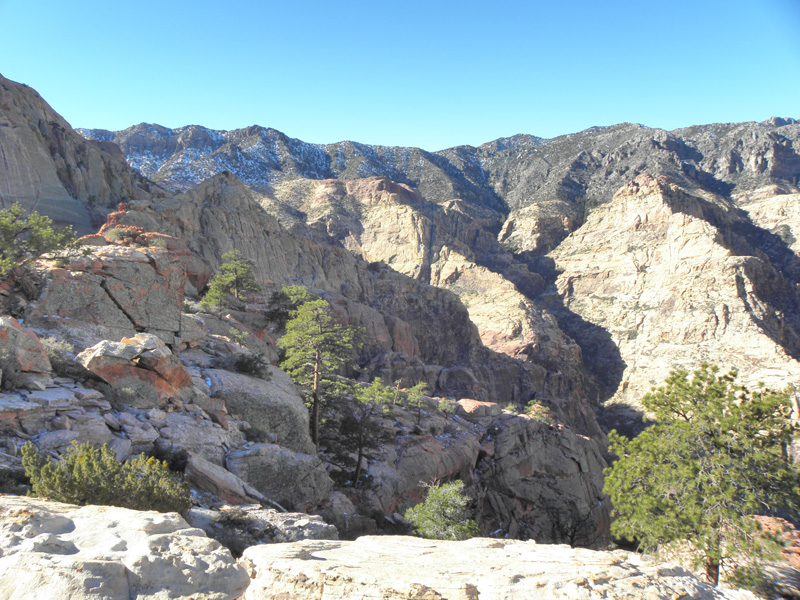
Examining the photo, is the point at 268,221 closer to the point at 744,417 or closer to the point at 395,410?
the point at 395,410

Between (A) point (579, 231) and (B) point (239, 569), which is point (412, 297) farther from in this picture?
(B) point (239, 569)

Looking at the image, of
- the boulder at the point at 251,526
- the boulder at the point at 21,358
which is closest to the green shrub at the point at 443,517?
the boulder at the point at 251,526

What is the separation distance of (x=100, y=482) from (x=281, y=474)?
6.68m

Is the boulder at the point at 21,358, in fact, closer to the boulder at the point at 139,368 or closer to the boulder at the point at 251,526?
the boulder at the point at 139,368

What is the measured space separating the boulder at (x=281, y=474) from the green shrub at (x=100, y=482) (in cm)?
445

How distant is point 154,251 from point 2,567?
16679mm

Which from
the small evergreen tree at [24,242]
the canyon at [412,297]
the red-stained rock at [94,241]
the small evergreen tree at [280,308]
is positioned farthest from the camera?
the small evergreen tree at [280,308]

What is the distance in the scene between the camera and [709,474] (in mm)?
9742

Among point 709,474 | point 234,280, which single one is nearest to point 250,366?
point 709,474

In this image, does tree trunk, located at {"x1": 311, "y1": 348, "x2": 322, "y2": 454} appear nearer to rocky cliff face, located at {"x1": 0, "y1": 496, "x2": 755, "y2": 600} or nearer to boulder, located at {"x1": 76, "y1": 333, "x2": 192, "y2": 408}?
boulder, located at {"x1": 76, "y1": 333, "x2": 192, "y2": 408}

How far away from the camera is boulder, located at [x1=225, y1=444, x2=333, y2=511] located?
12305 millimetres

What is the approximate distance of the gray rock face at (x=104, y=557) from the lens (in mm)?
4199

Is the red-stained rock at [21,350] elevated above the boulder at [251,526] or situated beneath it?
elevated above

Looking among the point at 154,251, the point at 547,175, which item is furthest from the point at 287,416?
the point at 547,175
